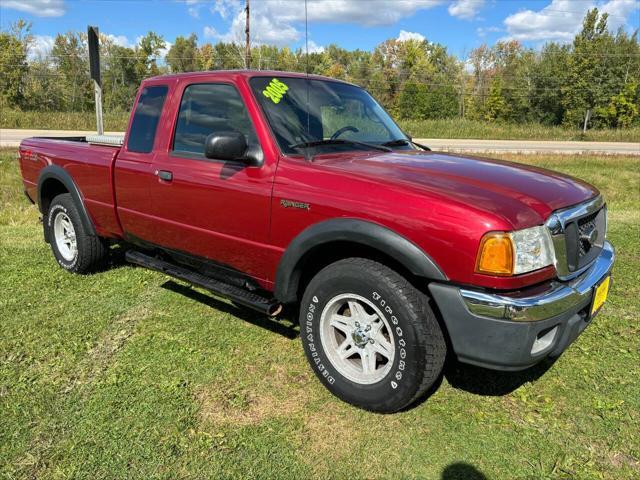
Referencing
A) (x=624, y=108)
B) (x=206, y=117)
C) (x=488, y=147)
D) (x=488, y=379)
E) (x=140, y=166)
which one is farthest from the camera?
(x=624, y=108)

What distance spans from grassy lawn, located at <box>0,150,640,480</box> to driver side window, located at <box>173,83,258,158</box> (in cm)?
145

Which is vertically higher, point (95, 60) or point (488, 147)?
point (95, 60)

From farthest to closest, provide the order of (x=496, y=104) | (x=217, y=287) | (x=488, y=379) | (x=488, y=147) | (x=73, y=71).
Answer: (x=496, y=104), (x=73, y=71), (x=488, y=147), (x=217, y=287), (x=488, y=379)

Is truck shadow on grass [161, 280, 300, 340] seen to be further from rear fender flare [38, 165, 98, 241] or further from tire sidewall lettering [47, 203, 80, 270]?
tire sidewall lettering [47, 203, 80, 270]

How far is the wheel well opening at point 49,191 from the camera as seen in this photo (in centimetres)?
517

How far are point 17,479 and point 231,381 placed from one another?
1.24 metres

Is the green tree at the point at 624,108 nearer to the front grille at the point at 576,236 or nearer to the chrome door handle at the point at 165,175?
the front grille at the point at 576,236

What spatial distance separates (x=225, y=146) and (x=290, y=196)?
500 millimetres

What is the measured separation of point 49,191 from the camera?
530cm

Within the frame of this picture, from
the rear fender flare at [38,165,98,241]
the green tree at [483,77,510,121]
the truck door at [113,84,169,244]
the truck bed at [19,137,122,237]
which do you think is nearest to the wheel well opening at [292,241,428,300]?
the truck door at [113,84,169,244]

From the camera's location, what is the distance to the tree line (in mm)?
41656

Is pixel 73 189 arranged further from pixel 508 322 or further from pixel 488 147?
pixel 488 147

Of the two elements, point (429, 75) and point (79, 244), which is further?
point (429, 75)

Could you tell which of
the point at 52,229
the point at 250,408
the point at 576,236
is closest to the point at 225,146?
the point at 250,408
